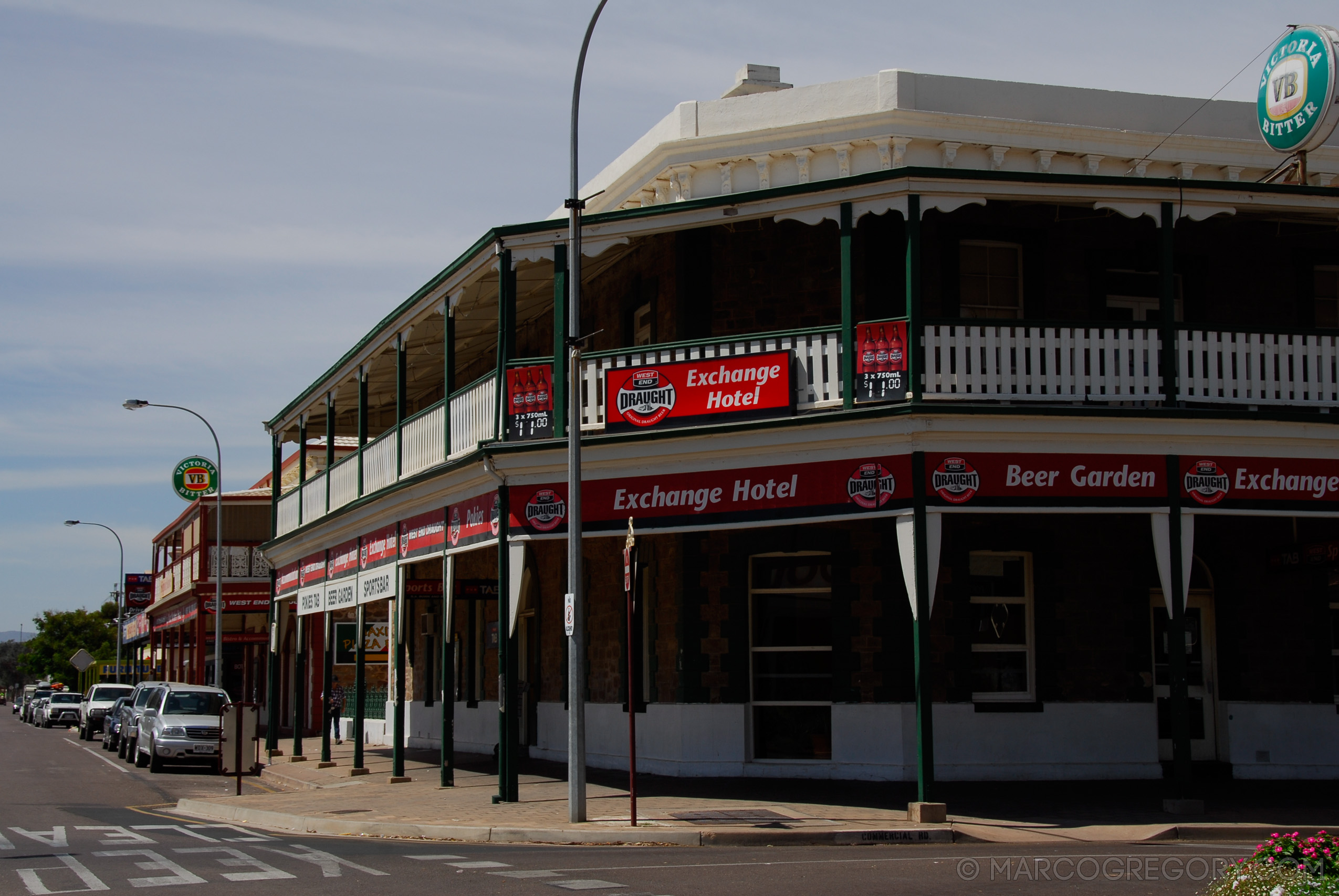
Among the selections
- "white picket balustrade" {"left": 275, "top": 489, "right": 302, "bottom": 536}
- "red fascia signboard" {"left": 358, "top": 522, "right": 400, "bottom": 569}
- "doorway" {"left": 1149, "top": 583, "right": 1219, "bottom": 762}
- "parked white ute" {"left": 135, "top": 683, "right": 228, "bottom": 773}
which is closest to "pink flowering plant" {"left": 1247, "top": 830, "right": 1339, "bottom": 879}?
"doorway" {"left": 1149, "top": 583, "right": 1219, "bottom": 762}

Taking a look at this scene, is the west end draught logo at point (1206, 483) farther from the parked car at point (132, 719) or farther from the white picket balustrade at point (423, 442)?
the parked car at point (132, 719)

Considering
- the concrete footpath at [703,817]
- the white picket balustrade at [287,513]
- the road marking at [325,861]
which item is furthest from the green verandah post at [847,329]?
the white picket balustrade at [287,513]

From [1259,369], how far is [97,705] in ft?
123

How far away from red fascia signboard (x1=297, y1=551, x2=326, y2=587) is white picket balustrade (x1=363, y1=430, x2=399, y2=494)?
3.67m

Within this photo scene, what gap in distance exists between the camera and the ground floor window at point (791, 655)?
58.9 ft

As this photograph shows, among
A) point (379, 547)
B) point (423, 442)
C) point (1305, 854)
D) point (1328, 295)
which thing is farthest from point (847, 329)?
point (379, 547)

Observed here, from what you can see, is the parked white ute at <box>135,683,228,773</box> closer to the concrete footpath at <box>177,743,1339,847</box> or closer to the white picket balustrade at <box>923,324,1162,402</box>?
the concrete footpath at <box>177,743,1339,847</box>

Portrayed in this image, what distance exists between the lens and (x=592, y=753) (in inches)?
798

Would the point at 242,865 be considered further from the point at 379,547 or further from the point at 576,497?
the point at 379,547

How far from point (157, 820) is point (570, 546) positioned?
656 cm

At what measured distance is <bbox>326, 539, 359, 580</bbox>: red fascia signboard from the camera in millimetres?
23344

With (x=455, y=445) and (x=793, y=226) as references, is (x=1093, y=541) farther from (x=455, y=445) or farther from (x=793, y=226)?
(x=455, y=445)

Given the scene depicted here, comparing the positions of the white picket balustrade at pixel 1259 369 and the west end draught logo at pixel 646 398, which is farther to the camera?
the west end draught logo at pixel 646 398

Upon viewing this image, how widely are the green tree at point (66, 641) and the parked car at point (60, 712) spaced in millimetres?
49288
